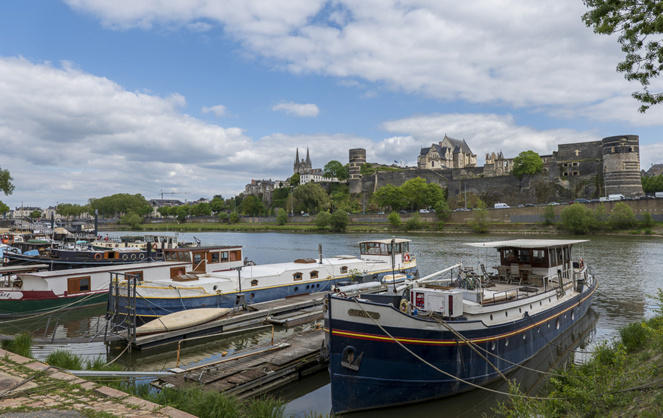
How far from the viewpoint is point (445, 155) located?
122812 mm

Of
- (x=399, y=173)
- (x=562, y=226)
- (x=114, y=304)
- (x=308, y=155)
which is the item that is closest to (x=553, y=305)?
(x=114, y=304)

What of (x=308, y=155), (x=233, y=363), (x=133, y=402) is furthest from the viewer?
(x=308, y=155)

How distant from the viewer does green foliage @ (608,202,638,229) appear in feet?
198

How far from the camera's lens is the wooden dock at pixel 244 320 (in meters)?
13.8

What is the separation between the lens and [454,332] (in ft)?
32.3

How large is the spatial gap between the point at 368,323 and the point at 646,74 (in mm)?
8323

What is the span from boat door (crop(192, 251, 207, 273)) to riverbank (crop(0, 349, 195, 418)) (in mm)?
14573

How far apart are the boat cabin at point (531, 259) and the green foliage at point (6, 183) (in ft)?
197

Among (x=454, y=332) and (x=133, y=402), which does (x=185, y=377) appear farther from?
(x=454, y=332)

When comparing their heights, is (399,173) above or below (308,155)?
below

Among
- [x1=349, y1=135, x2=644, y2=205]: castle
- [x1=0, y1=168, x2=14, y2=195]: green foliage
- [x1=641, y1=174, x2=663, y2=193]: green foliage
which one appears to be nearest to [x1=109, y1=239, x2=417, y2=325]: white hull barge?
[x1=0, y1=168, x2=14, y2=195]: green foliage

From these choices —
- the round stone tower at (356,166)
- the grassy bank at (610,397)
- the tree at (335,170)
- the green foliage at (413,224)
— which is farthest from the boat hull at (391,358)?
the tree at (335,170)

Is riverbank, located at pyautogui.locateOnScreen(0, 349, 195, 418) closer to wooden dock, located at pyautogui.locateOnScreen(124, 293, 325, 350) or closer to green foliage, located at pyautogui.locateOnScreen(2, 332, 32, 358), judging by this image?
green foliage, located at pyautogui.locateOnScreen(2, 332, 32, 358)

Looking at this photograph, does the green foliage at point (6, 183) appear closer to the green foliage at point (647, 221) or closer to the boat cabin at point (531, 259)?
the boat cabin at point (531, 259)
